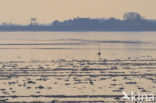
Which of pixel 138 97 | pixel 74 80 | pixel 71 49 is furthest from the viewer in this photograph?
pixel 71 49

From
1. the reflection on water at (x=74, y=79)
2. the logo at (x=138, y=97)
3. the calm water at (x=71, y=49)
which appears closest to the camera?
the logo at (x=138, y=97)

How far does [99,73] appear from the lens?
41.5 m

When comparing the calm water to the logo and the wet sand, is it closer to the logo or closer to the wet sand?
the wet sand

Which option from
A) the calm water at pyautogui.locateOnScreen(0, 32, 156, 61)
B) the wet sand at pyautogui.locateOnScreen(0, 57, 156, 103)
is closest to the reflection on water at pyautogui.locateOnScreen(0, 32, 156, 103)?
the wet sand at pyautogui.locateOnScreen(0, 57, 156, 103)

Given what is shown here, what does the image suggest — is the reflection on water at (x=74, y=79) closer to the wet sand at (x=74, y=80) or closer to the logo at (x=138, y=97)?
the wet sand at (x=74, y=80)

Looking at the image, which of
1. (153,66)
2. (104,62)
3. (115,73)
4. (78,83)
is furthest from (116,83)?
(104,62)

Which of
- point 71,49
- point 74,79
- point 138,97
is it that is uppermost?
point 138,97

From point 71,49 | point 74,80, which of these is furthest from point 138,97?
point 71,49

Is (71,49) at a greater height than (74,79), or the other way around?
(74,79)

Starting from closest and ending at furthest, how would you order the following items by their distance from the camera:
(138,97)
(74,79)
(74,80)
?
(138,97) < (74,80) < (74,79)

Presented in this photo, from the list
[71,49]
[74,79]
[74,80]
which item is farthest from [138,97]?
[71,49]

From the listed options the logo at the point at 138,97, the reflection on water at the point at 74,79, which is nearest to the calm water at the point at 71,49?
the reflection on water at the point at 74,79

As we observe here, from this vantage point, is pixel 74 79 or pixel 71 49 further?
pixel 71 49

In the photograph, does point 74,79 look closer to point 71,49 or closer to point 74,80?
point 74,80
